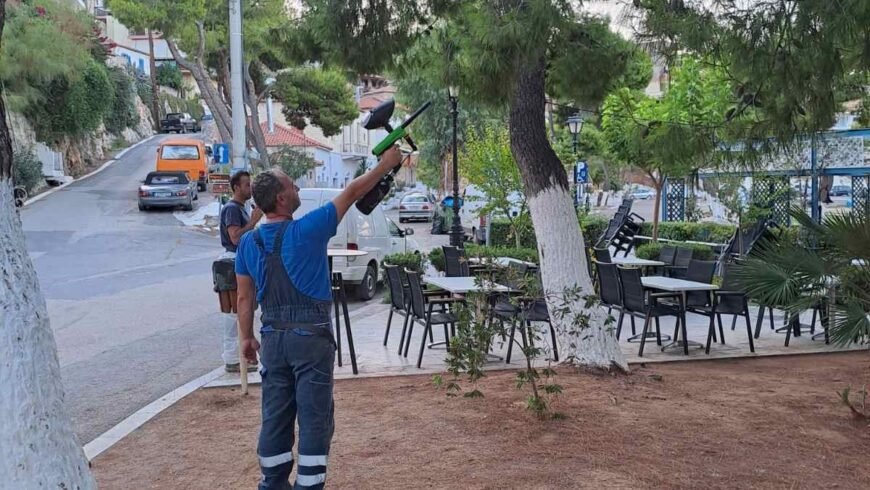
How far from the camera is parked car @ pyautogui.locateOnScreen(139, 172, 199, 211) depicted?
2748 cm

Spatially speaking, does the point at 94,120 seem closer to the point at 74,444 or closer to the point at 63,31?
the point at 63,31

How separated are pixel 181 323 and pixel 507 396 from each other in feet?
19.4

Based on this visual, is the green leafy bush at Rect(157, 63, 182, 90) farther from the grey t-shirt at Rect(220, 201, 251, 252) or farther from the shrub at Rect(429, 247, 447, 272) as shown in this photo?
the grey t-shirt at Rect(220, 201, 251, 252)

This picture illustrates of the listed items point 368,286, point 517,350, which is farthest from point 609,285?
point 368,286

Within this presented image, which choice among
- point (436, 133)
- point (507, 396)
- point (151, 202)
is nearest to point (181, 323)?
point (507, 396)

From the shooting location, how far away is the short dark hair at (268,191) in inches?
150

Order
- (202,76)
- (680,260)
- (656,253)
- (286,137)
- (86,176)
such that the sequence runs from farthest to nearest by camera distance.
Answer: (286,137) → (86,176) → (202,76) → (656,253) → (680,260)

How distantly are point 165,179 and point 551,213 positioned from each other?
2385 cm

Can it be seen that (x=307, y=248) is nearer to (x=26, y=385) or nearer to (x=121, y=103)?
(x=26, y=385)

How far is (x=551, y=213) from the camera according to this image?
6.80 meters

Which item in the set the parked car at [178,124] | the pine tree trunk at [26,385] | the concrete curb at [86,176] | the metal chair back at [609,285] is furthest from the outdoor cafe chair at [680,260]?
the parked car at [178,124]

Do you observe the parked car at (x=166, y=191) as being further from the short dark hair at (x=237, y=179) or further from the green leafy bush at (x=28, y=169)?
the short dark hair at (x=237, y=179)

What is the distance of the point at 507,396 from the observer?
5973mm

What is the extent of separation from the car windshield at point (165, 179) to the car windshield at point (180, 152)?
322 centimetres
